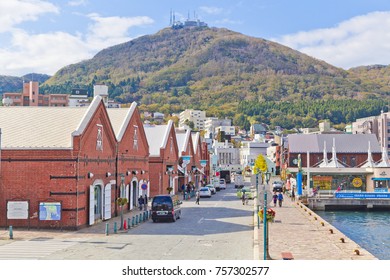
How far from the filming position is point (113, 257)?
21.8 meters

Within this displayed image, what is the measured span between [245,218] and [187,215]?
5344mm

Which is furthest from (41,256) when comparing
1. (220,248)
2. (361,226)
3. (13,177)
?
(361,226)

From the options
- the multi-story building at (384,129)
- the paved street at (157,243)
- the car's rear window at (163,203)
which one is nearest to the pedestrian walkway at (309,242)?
the paved street at (157,243)

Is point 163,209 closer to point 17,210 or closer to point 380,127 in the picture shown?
point 17,210

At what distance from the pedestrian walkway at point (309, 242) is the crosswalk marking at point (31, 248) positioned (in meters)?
9.29

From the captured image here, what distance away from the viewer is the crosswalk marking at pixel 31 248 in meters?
22.0

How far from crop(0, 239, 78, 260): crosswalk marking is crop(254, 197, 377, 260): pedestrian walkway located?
929 cm

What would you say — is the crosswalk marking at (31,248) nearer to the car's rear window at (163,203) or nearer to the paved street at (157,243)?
the paved street at (157,243)

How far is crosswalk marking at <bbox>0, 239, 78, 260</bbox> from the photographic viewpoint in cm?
2196

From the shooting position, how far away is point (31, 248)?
2453cm

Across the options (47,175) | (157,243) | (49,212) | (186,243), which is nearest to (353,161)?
(47,175)

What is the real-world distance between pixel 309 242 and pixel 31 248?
13579 millimetres
